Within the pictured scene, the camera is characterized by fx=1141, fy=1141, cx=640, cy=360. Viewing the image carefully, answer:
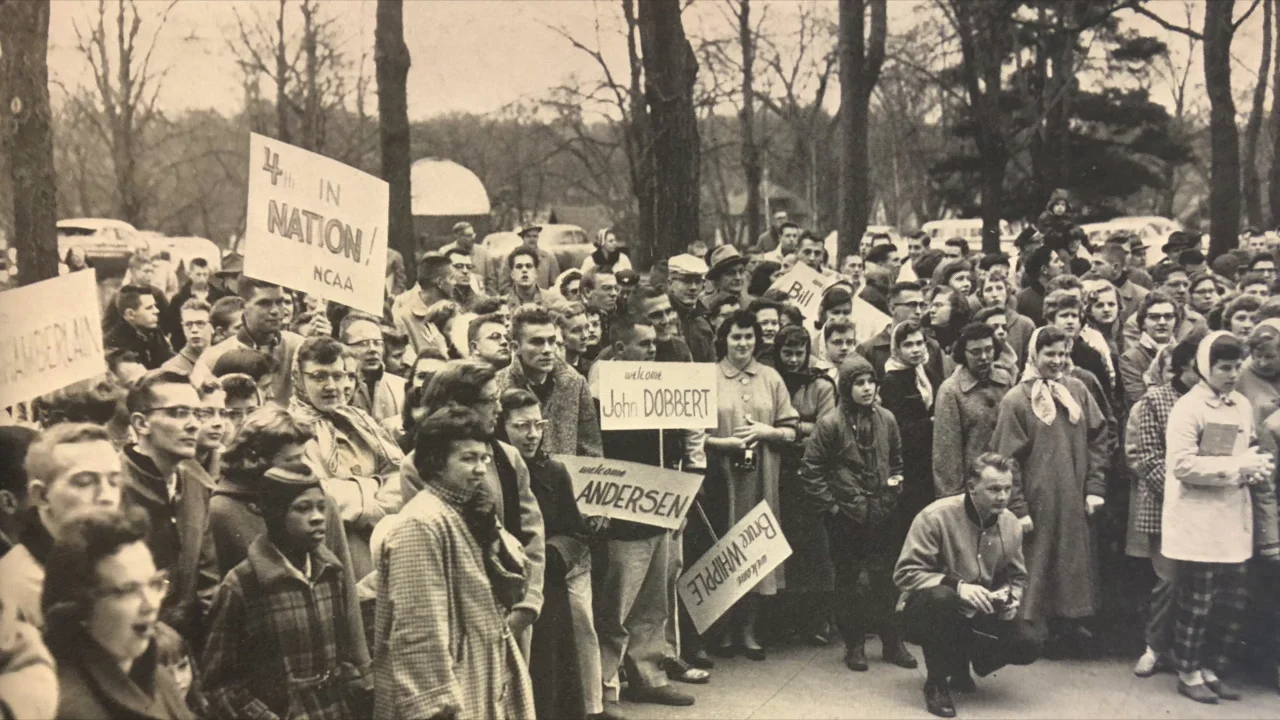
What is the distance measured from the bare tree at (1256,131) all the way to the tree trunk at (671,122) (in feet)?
12.5

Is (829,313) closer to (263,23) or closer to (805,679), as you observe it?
(805,679)

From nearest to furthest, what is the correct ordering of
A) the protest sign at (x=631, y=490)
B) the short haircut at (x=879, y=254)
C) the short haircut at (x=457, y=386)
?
1. the short haircut at (x=457, y=386)
2. the protest sign at (x=631, y=490)
3. the short haircut at (x=879, y=254)

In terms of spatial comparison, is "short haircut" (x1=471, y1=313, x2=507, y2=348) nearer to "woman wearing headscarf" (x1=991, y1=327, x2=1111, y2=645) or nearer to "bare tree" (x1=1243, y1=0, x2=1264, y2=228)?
"woman wearing headscarf" (x1=991, y1=327, x2=1111, y2=645)

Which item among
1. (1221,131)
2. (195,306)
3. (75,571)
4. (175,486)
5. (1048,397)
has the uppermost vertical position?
(1221,131)

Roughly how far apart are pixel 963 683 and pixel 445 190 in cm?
2050

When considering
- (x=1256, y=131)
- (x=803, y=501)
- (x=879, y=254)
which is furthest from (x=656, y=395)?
(x=1256, y=131)

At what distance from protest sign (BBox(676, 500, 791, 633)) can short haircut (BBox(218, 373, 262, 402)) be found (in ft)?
8.52

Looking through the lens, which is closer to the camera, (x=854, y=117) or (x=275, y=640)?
(x=275, y=640)

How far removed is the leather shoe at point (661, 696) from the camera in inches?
214

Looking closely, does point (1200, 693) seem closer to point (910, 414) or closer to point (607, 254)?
point (910, 414)

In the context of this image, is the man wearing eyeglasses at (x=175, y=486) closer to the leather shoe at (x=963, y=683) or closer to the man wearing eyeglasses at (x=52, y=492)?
the man wearing eyeglasses at (x=52, y=492)

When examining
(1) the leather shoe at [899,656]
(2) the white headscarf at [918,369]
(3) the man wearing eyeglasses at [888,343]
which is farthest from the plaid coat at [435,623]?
(3) the man wearing eyeglasses at [888,343]

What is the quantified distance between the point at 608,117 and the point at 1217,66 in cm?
831

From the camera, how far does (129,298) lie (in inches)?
191
